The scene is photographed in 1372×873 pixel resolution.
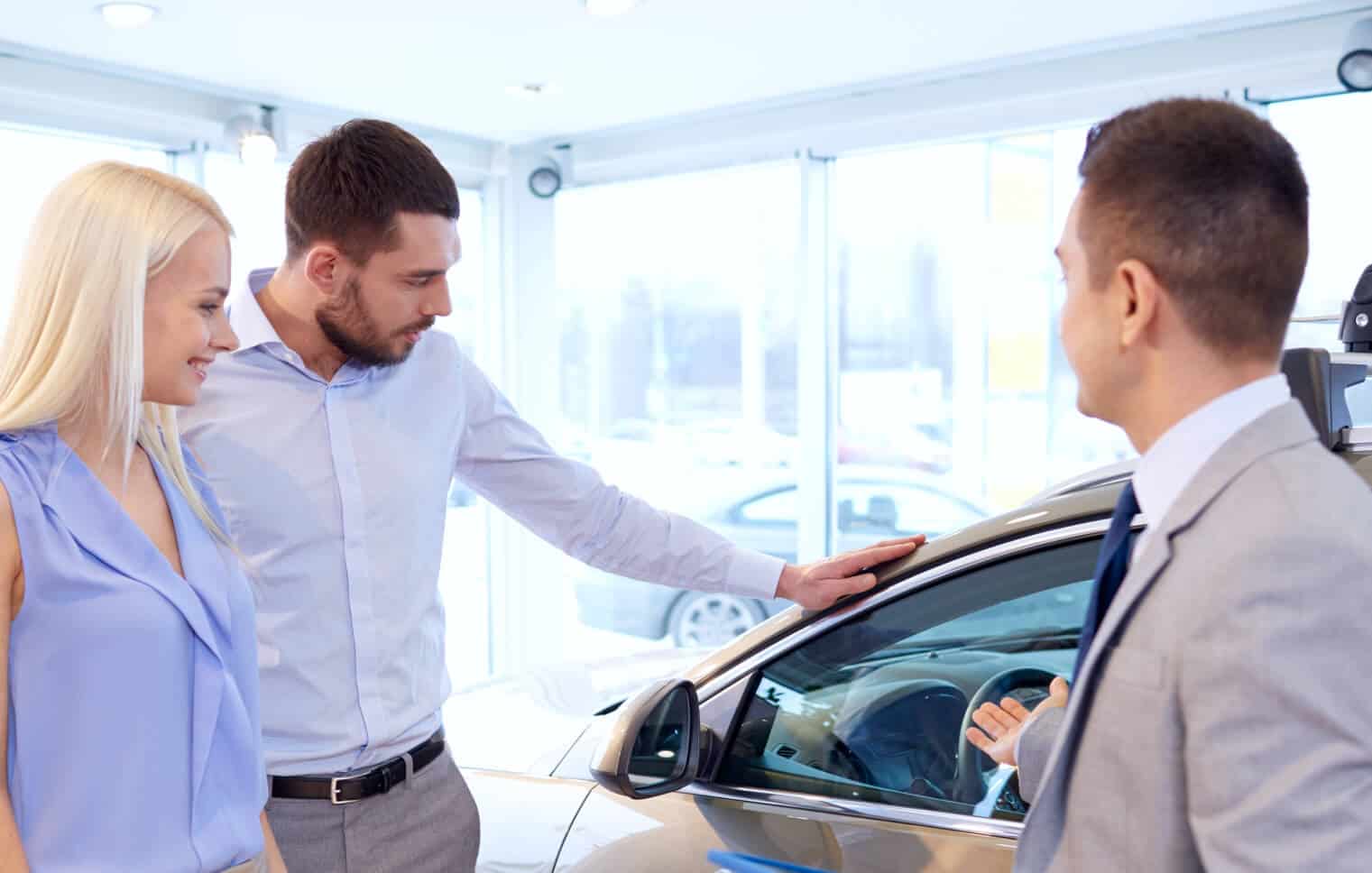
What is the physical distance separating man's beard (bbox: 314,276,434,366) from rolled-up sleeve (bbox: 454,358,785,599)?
24cm

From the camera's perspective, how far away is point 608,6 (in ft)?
13.5

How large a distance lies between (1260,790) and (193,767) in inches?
43.6

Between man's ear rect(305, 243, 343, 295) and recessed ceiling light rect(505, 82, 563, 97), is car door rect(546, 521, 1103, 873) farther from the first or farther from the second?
recessed ceiling light rect(505, 82, 563, 97)

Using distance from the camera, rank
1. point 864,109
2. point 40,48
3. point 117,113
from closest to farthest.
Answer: point 40,48
point 117,113
point 864,109

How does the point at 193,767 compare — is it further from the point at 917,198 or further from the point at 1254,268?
the point at 917,198

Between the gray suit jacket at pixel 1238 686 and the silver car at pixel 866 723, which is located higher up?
Result: the gray suit jacket at pixel 1238 686

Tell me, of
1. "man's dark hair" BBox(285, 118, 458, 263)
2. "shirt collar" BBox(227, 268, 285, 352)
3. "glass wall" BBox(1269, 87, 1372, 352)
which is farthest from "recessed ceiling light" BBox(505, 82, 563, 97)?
"shirt collar" BBox(227, 268, 285, 352)

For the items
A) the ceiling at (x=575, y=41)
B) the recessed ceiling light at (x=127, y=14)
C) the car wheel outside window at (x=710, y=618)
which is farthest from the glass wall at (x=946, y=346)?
the recessed ceiling light at (x=127, y=14)

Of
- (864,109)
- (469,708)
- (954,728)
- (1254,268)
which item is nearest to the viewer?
(1254,268)

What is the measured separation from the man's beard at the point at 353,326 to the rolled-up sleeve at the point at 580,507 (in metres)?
0.24

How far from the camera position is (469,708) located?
264 cm

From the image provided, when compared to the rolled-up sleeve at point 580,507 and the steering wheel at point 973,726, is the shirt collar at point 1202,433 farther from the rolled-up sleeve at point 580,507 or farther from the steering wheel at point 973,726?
the rolled-up sleeve at point 580,507

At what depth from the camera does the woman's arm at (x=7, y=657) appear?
4.13 ft

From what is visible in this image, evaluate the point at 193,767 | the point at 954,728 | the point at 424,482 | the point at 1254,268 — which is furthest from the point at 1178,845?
the point at 424,482
